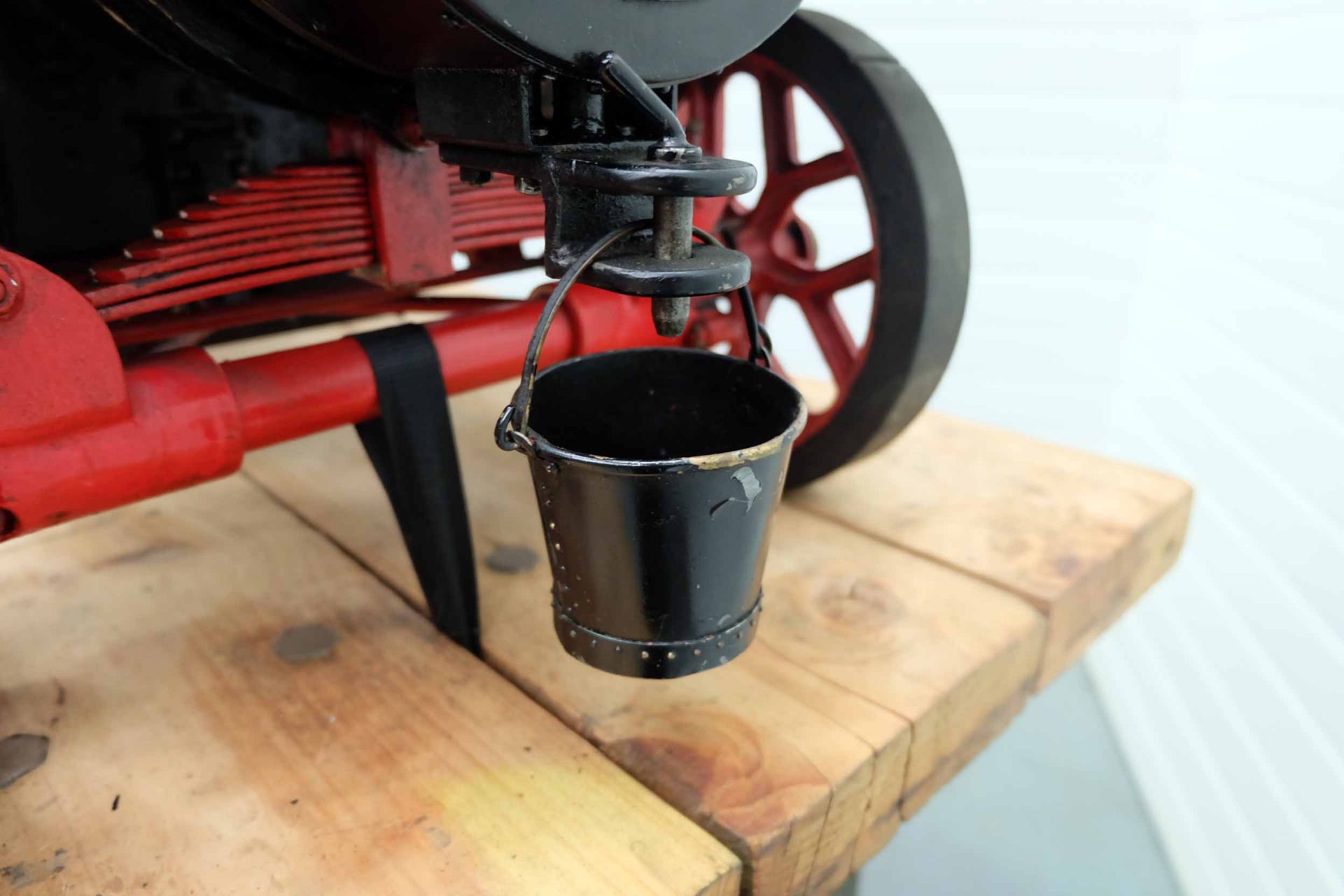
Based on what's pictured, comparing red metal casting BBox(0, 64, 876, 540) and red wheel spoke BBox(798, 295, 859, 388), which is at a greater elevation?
red metal casting BBox(0, 64, 876, 540)

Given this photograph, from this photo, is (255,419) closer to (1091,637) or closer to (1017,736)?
(1091,637)

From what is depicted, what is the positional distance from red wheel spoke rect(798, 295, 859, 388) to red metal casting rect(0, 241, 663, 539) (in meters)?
0.35

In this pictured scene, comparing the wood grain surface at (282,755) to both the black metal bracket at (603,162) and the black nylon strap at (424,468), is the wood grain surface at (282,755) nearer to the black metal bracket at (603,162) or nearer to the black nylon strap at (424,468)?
the black nylon strap at (424,468)

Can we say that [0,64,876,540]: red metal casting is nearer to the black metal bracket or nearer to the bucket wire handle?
the black metal bracket

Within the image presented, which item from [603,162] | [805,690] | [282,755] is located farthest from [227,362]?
[805,690]

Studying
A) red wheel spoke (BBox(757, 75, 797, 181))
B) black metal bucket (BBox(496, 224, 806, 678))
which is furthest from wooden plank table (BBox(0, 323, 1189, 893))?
red wheel spoke (BBox(757, 75, 797, 181))

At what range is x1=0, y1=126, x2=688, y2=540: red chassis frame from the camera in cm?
62

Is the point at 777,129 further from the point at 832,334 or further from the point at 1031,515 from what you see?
the point at 1031,515

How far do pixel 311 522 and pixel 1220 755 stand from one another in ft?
3.77

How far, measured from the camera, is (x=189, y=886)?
588mm

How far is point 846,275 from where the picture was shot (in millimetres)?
1008

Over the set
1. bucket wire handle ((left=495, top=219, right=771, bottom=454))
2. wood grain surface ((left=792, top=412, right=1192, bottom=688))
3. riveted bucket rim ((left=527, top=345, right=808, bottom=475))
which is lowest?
wood grain surface ((left=792, top=412, right=1192, bottom=688))

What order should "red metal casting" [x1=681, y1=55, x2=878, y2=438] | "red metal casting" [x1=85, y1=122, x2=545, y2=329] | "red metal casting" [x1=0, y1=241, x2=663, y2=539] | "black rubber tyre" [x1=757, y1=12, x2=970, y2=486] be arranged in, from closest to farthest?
1. "red metal casting" [x1=0, y1=241, x2=663, y2=539]
2. "red metal casting" [x1=85, y1=122, x2=545, y2=329]
3. "black rubber tyre" [x1=757, y1=12, x2=970, y2=486]
4. "red metal casting" [x1=681, y1=55, x2=878, y2=438]

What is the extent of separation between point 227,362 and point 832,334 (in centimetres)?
60
